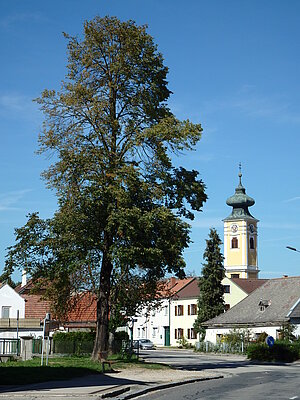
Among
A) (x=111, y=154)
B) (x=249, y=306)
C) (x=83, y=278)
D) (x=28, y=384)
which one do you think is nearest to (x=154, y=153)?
(x=111, y=154)

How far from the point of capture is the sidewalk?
1875cm

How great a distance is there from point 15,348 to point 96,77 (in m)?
16.6

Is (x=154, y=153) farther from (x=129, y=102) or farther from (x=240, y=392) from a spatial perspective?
(x=240, y=392)

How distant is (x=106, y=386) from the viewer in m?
21.7

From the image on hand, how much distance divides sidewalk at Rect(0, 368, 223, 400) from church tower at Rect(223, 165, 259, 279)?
8935cm

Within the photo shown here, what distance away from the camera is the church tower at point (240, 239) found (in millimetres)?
118250

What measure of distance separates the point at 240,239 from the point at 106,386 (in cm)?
10017

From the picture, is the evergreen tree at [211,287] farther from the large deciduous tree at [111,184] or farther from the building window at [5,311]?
the large deciduous tree at [111,184]

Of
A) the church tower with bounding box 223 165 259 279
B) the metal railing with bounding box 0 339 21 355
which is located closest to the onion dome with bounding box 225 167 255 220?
the church tower with bounding box 223 165 259 279

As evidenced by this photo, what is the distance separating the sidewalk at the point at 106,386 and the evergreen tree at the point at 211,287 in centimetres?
4402

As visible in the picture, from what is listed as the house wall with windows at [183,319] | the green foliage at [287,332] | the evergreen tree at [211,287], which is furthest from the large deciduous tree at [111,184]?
the house wall with windows at [183,319]

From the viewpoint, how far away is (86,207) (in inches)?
1289

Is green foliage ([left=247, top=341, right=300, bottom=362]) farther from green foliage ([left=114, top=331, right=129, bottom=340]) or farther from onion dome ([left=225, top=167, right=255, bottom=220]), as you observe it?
onion dome ([left=225, top=167, right=255, bottom=220])

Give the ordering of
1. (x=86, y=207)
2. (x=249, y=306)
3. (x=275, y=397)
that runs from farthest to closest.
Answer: (x=249, y=306) < (x=86, y=207) < (x=275, y=397)
